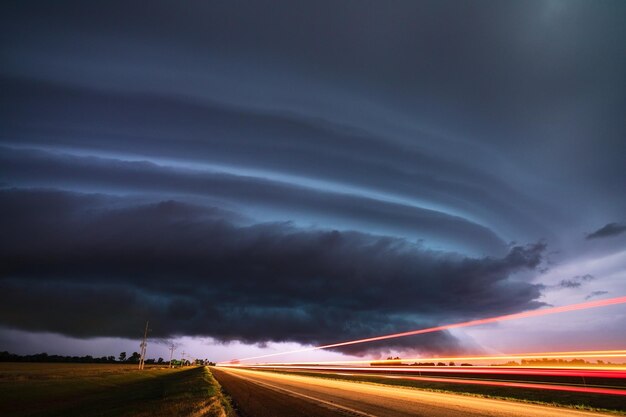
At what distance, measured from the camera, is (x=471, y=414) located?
49.2 ft

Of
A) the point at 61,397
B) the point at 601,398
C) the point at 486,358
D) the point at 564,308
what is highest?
the point at 564,308

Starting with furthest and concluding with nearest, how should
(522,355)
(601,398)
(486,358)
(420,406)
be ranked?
(486,358) < (522,355) < (601,398) < (420,406)

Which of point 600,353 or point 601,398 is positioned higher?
point 600,353

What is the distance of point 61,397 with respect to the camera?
4253 cm

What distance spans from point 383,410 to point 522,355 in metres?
20.5

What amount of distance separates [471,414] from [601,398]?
17702 mm

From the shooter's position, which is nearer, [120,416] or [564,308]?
[120,416]

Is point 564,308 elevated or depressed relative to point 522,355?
elevated

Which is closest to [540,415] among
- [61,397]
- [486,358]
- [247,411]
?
[247,411]

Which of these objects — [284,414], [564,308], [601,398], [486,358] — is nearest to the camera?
Answer: [284,414]

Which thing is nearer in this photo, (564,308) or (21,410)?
(564,308)

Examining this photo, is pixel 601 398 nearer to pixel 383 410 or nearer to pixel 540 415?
pixel 540 415

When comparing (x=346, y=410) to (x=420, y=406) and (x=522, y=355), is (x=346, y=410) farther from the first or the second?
(x=522, y=355)

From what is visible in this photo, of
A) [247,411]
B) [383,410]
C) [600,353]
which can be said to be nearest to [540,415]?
[383,410]
